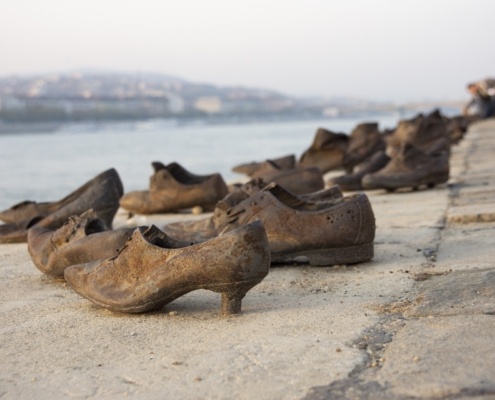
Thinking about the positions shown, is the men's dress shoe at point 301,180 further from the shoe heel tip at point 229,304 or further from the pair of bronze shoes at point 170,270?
the shoe heel tip at point 229,304

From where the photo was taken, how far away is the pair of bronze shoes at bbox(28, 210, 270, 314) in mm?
2803

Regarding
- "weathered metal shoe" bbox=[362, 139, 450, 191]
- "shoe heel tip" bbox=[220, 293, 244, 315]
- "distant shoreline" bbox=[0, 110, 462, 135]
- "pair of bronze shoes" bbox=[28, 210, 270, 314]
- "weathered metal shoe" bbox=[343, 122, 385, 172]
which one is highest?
"pair of bronze shoes" bbox=[28, 210, 270, 314]

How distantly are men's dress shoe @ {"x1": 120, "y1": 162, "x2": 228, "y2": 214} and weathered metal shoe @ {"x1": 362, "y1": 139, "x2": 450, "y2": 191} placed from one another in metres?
1.36

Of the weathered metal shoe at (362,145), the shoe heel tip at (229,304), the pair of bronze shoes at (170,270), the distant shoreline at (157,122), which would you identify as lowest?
the distant shoreline at (157,122)

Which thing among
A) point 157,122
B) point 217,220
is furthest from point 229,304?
point 157,122

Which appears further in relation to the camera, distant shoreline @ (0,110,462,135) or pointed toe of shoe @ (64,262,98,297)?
distant shoreline @ (0,110,462,135)

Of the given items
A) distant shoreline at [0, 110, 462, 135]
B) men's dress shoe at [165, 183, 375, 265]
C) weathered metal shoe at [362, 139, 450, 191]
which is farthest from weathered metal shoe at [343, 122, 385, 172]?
distant shoreline at [0, 110, 462, 135]

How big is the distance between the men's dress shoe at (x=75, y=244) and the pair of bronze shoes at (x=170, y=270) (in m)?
0.24

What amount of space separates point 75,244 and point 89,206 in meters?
1.46

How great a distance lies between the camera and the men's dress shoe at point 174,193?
19.8 feet

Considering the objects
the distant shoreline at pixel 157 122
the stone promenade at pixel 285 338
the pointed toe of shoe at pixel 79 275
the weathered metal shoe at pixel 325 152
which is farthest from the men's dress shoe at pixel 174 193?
the distant shoreline at pixel 157 122

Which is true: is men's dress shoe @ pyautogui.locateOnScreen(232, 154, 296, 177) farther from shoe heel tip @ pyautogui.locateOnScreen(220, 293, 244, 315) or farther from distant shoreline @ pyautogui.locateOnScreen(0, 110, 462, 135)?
distant shoreline @ pyautogui.locateOnScreen(0, 110, 462, 135)

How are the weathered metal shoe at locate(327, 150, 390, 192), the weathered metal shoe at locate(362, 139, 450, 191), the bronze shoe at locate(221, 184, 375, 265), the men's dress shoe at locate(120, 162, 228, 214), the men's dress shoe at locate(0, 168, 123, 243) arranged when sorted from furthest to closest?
the weathered metal shoe at locate(327, 150, 390, 192) < the weathered metal shoe at locate(362, 139, 450, 191) < the men's dress shoe at locate(120, 162, 228, 214) < the men's dress shoe at locate(0, 168, 123, 243) < the bronze shoe at locate(221, 184, 375, 265)

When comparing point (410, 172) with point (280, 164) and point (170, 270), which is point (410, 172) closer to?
point (280, 164)
